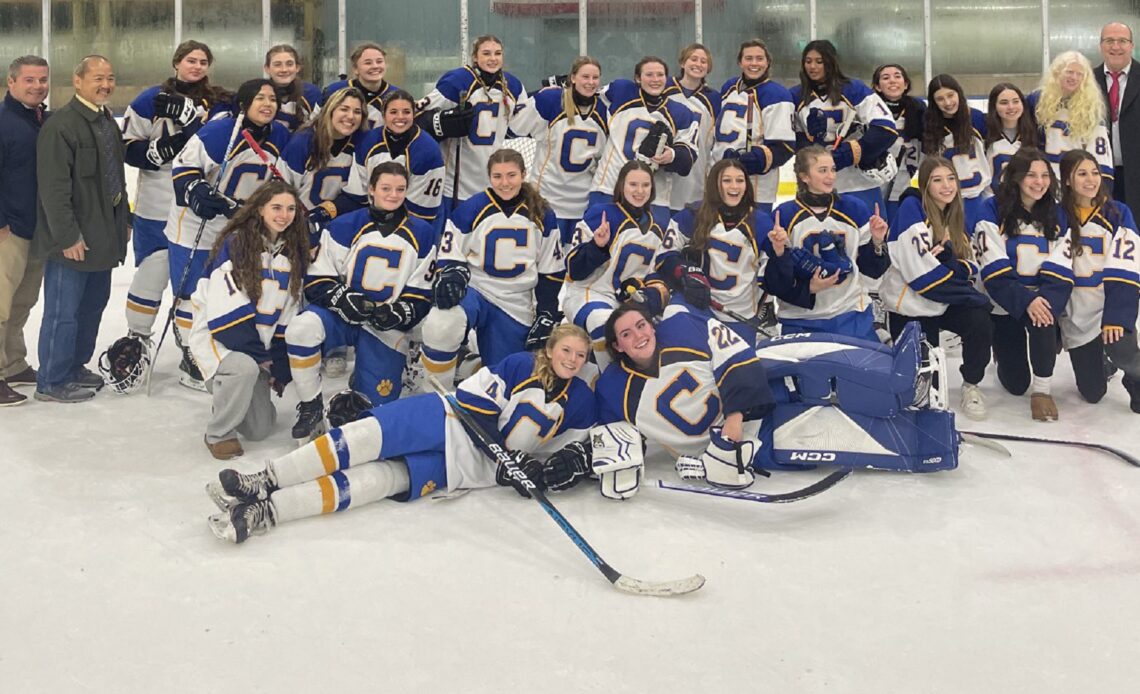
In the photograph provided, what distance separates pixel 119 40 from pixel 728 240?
4.63 metres

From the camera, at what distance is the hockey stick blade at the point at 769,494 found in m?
2.62

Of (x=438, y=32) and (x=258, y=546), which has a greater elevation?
(x=438, y=32)

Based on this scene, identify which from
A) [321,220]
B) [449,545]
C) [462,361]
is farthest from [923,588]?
[321,220]

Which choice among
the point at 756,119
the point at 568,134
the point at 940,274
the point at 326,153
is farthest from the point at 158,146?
the point at 940,274

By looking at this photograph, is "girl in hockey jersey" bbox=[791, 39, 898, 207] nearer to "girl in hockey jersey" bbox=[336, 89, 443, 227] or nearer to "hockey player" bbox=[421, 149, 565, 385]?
"hockey player" bbox=[421, 149, 565, 385]

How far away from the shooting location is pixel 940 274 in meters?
3.46

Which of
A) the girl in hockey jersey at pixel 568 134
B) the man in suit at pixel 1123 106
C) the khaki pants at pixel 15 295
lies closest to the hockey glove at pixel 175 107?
the khaki pants at pixel 15 295

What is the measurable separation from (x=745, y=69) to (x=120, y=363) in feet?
7.84

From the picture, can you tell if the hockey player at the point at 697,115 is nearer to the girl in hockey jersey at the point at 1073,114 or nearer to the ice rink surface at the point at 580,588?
the girl in hockey jersey at the point at 1073,114

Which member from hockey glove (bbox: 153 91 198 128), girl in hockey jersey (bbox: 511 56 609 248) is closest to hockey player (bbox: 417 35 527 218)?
girl in hockey jersey (bbox: 511 56 609 248)

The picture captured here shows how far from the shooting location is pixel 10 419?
333 centimetres

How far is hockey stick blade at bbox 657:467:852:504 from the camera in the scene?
2615mm

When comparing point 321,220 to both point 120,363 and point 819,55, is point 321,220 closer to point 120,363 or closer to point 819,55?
point 120,363

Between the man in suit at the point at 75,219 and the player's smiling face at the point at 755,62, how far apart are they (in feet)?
7.08
